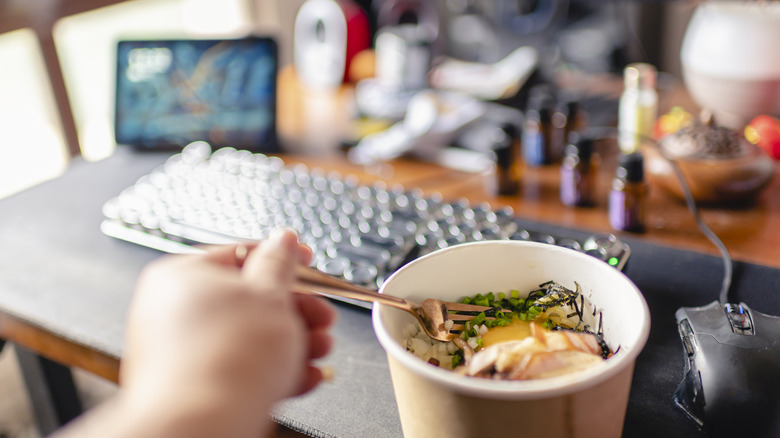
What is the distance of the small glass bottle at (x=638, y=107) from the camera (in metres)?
1.01

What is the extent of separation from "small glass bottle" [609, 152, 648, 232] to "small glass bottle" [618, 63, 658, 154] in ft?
0.79

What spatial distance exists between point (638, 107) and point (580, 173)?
0.24 metres

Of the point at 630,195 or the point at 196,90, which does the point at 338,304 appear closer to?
the point at 630,195

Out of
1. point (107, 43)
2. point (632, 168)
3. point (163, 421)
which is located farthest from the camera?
point (107, 43)

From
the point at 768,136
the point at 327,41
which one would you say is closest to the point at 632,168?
the point at 768,136

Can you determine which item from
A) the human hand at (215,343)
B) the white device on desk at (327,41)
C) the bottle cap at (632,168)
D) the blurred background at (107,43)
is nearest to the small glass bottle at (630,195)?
the bottle cap at (632,168)

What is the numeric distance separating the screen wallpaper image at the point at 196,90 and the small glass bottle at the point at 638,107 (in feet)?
1.94

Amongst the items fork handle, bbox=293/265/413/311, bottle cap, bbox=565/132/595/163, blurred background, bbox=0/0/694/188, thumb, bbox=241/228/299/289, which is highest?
thumb, bbox=241/228/299/289

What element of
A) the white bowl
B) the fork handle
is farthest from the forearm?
the white bowl

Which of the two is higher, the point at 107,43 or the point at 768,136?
the point at 768,136

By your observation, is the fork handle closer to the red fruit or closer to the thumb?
the thumb

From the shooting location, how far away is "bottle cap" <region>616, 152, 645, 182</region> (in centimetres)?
77

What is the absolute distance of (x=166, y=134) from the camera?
1.10 m

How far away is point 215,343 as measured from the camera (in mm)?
308
